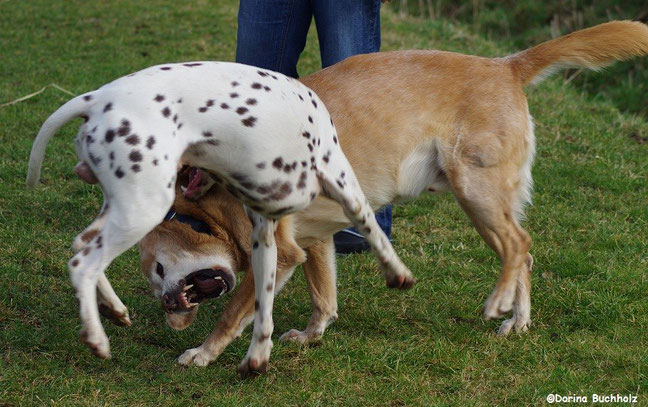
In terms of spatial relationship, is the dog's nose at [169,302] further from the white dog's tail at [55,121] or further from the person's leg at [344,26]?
the person's leg at [344,26]

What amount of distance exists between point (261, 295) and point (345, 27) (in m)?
1.83

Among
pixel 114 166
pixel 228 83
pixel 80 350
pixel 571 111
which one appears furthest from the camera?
pixel 571 111

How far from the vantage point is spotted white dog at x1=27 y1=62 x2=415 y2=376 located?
3101 millimetres

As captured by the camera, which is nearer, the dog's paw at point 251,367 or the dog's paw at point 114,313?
the dog's paw at point 114,313

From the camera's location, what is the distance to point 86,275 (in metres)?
3.18

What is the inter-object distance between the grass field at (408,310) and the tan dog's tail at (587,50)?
1.16m

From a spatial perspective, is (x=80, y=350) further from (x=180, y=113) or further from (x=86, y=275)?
(x=180, y=113)

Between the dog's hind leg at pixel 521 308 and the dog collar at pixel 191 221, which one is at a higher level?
the dog collar at pixel 191 221

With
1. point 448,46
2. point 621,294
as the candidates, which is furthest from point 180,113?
point 448,46

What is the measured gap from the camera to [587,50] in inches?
186

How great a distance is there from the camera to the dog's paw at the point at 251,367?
13.0ft

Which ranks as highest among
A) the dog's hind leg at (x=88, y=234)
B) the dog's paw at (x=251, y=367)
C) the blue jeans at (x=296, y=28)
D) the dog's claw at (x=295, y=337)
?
the blue jeans at (x=296, y=28)

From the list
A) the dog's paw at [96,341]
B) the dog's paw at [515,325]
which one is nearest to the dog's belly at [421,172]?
the dog's paw at [515,325]

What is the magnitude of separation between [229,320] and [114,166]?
1.37 meters
